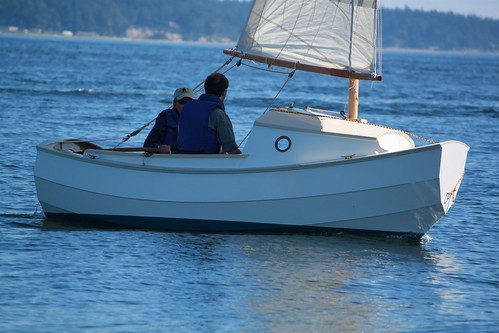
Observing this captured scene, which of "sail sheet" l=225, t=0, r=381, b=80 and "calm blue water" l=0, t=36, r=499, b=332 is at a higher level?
"sail sheet" l=225, t=0, r=381, b=80

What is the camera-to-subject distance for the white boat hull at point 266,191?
379 inches

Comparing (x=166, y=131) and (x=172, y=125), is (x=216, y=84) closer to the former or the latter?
(x=172, y=125)

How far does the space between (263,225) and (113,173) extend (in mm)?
1997

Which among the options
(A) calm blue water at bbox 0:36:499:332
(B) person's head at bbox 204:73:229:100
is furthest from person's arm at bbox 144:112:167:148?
(A) calm blue water at bbox 0:36:499:332

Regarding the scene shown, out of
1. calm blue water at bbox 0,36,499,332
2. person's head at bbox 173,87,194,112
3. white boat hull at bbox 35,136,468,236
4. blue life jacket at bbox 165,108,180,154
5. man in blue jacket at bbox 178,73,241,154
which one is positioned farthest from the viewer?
Answer: blue life jacket at bbox 165,108,180,154

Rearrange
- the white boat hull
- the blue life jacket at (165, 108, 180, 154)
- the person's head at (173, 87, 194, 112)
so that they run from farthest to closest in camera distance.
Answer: the blue life jacket at (165, 108, 180, 154) → the person's head at (173, 87, 194, 112) → the white boat hull

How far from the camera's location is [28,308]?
764cm

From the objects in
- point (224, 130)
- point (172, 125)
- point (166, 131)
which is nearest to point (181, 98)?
point (172, 125)

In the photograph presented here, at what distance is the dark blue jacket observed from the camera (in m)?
10.6

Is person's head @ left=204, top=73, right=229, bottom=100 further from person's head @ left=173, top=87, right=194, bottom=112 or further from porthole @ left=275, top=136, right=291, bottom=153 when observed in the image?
porthole @ left=275, top=136, right=291, bottom=153

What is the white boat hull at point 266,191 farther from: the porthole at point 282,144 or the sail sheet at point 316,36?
the sail sheet at point 316,36

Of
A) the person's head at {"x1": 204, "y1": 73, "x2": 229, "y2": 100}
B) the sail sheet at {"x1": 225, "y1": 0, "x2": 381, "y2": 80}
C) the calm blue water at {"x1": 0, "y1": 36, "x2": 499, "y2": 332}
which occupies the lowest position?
the calm blue water at {"x1": 0, "y1": 36, "x2": 499, "y2": 332}

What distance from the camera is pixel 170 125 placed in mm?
10672

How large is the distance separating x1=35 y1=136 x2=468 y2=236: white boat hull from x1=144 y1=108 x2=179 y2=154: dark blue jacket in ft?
1.57
